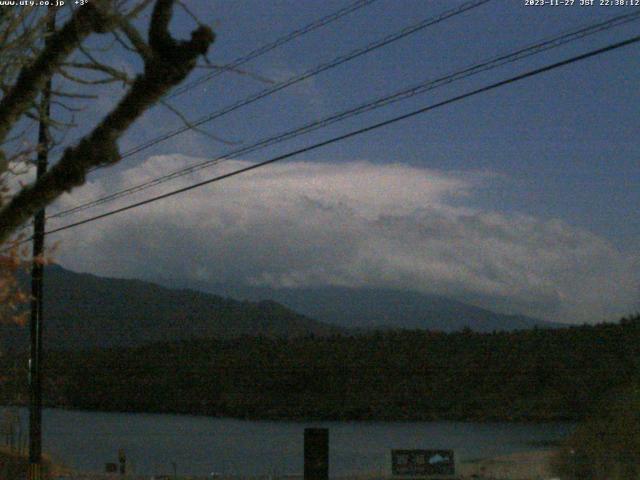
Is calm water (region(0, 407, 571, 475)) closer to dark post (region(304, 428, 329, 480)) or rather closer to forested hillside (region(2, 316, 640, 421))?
forested hillside (region(2, 316, 640, 421))

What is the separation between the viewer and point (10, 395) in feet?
130

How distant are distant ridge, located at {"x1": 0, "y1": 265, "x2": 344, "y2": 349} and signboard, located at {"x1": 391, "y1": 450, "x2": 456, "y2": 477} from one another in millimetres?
47846

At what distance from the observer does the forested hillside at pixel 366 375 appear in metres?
34.5

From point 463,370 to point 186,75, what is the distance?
35.7 m

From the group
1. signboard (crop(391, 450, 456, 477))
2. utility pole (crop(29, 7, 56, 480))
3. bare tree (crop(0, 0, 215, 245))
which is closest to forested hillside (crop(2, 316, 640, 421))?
signboard (crop(391, 450, 456, 477))

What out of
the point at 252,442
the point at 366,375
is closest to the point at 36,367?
the point at 252,442

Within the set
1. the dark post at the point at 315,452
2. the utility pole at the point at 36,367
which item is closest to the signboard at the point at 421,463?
the dark post at the point at 315,452

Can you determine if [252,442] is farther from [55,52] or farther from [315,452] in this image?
[55,52]

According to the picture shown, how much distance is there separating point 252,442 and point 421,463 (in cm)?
1406

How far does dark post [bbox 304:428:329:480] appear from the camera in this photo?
18.6 metres

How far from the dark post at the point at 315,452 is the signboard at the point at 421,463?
6.65 feet

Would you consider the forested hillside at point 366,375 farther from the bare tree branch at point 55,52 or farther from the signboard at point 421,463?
the bare tree branch at point 55,52

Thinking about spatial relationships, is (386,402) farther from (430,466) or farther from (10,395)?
(430,466)

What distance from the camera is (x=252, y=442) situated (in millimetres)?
33250
